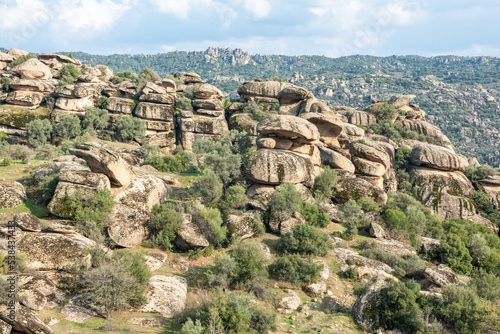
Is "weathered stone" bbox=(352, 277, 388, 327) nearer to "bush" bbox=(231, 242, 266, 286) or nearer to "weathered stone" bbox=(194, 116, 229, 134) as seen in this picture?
"bush" bbox=(231, 242, 266, 286)

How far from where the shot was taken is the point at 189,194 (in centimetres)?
2662

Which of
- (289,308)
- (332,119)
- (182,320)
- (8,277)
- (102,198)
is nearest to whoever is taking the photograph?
(8,277)

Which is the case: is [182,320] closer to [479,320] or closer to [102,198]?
[102,198]

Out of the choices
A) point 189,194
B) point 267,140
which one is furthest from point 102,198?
point 267,140

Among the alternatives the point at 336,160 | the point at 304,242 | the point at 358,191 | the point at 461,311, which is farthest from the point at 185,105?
the point at 461,311

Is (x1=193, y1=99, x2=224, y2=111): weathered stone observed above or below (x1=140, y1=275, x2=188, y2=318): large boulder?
above

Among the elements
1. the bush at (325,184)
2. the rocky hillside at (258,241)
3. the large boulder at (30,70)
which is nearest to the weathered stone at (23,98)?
the large boulder at (30,70)

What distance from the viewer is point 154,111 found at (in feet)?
211

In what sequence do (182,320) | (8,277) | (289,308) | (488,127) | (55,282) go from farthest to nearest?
1. (488,127)
2. (289,308)
3. (55,282)
4. (182,320)
5. (8,277)

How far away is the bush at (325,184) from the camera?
28797 mm

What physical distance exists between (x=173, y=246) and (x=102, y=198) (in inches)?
227

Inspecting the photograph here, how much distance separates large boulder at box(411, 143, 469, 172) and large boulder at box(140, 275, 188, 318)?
3865 cm

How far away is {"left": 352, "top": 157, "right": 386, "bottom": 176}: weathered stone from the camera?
1395 inches

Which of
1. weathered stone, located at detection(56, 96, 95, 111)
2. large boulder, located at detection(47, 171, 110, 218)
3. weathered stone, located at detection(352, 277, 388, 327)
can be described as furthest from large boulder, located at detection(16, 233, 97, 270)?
weathered stone, located at detection(56, 96, 95, 111)
